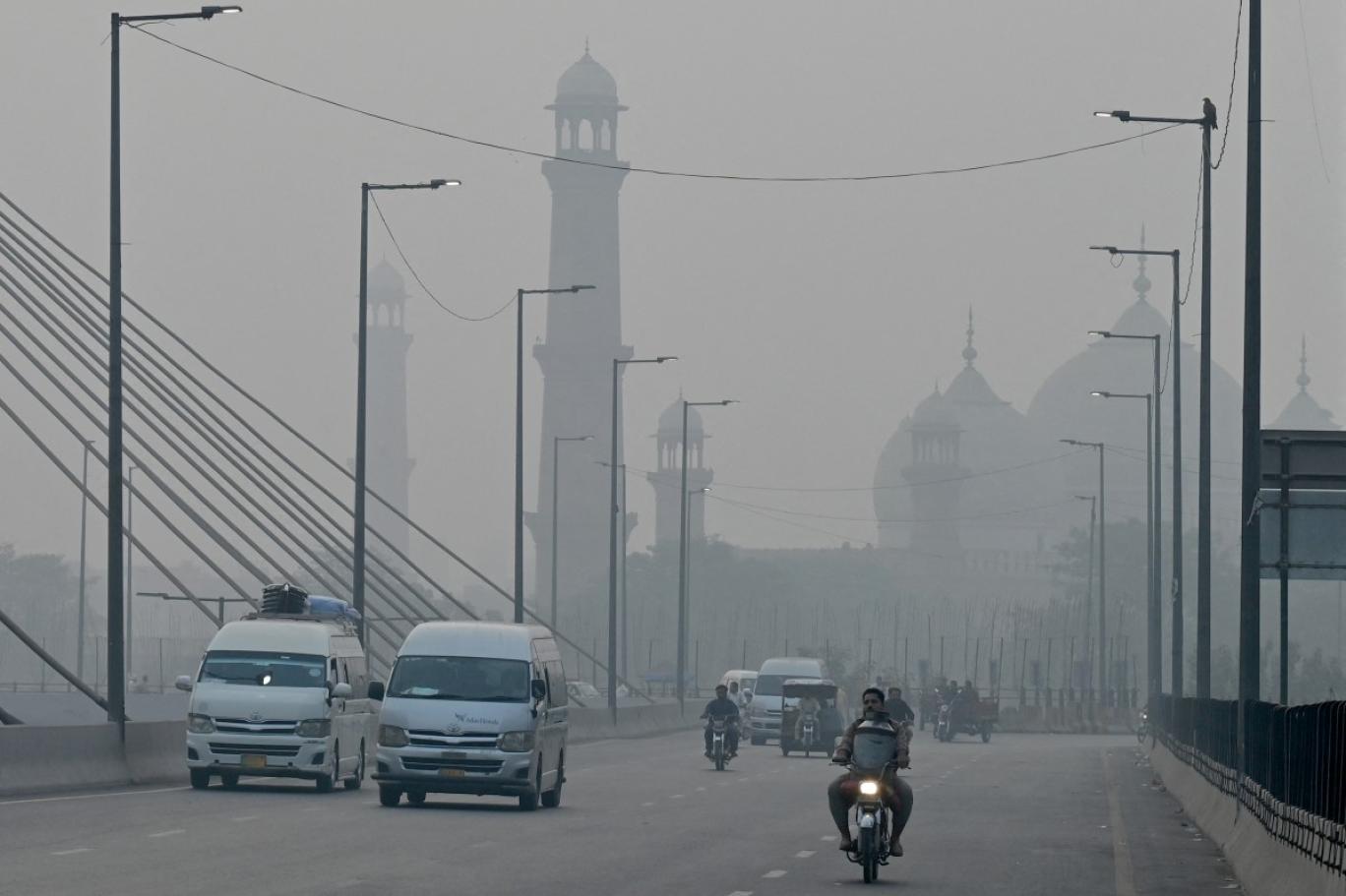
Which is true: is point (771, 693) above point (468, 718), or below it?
below

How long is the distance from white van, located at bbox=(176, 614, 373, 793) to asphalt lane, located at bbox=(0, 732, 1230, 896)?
387 millimetres

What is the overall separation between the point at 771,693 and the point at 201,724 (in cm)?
3504

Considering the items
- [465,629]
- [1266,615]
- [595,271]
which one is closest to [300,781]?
[465,629]

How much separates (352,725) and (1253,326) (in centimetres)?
1207

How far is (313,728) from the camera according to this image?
3072 centimetres

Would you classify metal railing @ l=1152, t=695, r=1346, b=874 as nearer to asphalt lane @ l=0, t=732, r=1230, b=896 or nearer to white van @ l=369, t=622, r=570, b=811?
asphalt lane @ l=0, t=732, r=1230, b=896

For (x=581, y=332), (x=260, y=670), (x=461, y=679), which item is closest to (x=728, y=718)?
(x=260, y=670)

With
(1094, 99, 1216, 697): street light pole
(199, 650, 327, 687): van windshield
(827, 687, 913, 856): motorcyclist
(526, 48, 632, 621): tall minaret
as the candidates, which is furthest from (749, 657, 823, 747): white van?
(526, 48, 632, 621): tall minaret

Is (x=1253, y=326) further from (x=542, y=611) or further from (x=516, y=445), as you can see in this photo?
(x=542, y=611)

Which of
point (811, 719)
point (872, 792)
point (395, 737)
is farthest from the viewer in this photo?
point (811, 719)

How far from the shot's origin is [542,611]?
167500mm

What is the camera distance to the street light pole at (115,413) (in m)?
31.9

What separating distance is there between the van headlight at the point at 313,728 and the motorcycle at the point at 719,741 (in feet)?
47.1

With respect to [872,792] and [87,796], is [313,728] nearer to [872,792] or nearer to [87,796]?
[87,796]
